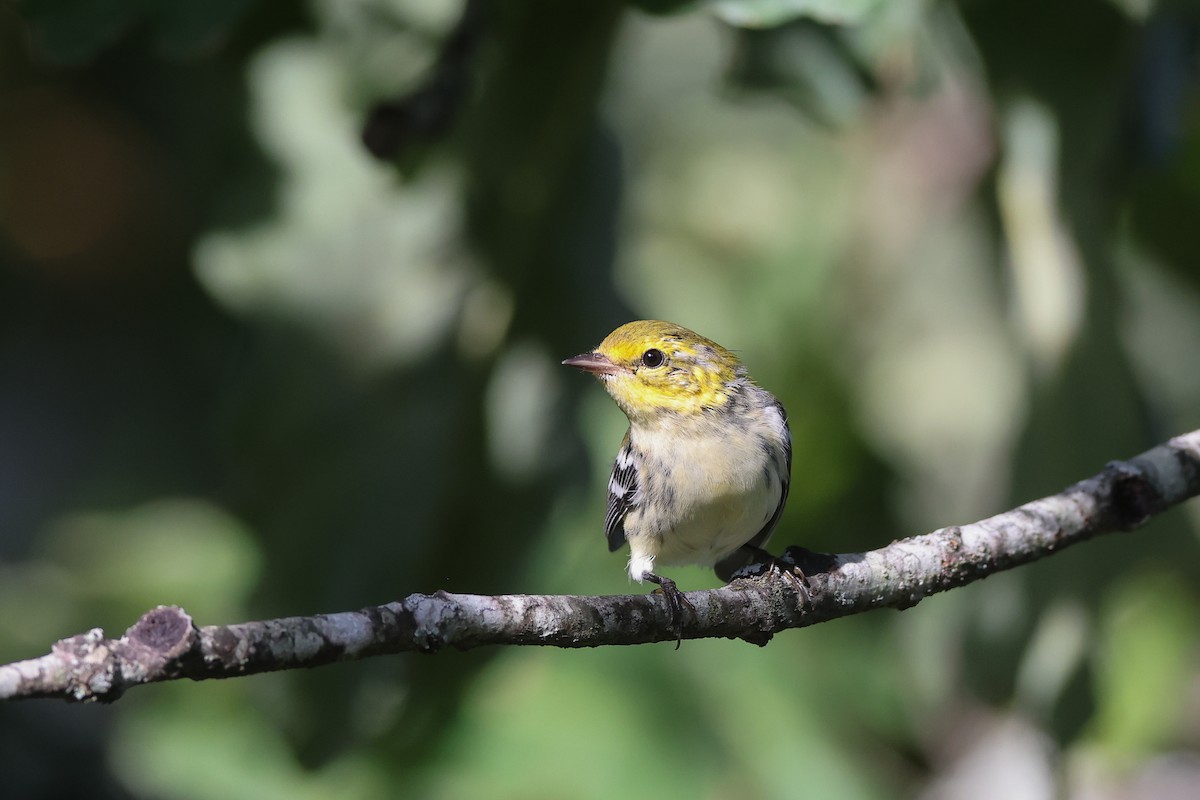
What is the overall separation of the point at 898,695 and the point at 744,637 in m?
1.46

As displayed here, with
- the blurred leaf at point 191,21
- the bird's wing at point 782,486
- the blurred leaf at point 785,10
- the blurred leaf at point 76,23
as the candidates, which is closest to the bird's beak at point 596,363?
the bird's wing at point 782,486

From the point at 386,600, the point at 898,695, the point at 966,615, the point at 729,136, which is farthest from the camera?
the point at 729,136

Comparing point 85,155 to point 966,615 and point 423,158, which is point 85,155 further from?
point 966,615

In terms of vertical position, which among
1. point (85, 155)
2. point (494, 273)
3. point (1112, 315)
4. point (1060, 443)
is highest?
point (85, 155)

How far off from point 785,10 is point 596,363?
660 millimetres

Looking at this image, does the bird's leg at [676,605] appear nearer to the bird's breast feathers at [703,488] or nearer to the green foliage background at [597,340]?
the bird's breast feathers at [703,488]

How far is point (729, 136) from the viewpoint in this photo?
3.27 meters

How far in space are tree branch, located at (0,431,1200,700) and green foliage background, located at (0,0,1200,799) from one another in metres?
0.60

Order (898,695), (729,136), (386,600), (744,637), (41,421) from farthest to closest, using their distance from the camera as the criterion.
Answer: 1. (41,421)
2. (729,136)
3. (898,695)
4. (386,600)
5. (744,637)

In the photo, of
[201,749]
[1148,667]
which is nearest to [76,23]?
[201,749]

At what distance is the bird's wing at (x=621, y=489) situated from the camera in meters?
2.21

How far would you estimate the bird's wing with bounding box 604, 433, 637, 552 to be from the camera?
7.25ft

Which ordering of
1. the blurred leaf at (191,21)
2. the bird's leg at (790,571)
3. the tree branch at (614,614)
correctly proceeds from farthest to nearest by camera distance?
the blurred leaf at (191,21) → the bird's leg at (790,571) → the tree branch at (614,614)

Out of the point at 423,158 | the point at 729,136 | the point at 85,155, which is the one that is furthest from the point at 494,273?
the point at 85,155
